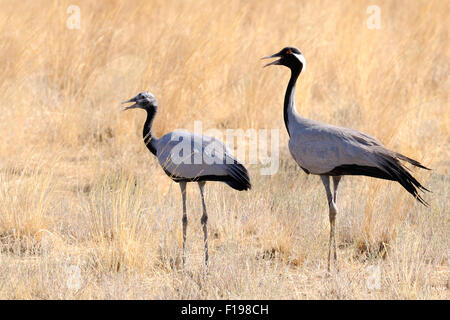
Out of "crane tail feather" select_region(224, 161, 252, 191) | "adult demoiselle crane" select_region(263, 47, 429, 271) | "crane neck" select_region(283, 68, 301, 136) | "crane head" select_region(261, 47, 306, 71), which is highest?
"crane head" select_region(261, 47, 306, 71)

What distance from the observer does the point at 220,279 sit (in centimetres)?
493

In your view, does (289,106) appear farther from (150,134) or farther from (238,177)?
(150,134)

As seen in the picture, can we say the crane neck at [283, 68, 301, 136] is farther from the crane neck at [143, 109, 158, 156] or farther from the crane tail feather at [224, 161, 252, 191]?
the crane neck at [143, 109, 158, 156]

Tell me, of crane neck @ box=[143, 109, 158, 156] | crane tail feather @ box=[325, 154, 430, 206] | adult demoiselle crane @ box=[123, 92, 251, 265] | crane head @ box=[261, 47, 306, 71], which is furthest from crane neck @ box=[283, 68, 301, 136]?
crane neck @ box=[143, 109, 158, 156]

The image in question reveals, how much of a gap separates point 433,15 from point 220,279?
661 centimetres

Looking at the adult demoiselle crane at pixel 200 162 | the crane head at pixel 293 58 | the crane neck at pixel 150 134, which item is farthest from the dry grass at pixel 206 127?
the crane head at pixel 293 58

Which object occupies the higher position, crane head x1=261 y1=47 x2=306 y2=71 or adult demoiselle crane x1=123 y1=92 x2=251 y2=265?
crane head x1=261 y1=47 x2=306 y2=71

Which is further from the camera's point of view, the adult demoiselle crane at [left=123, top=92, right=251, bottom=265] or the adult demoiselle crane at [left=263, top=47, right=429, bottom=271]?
the adult demoiselle crane at [left=123, top=92, right=251, bottom=265]

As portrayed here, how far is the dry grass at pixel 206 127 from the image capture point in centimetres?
514

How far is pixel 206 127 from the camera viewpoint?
849 centimetres

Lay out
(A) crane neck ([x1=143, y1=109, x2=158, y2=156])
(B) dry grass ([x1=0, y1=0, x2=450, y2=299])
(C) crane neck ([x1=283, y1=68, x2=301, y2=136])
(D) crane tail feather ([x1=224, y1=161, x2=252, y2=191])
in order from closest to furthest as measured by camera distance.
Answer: (B) dry grass ([x1=0, y1=0, x2=450, y2=299]) < (D) crane tail feather ([x1=224, y1=161, x2=252, y2=191]) < (C) crane neck ([x1=283, y1=68, x2=301, y2=136]) < (A) crane neck ([x1=143, y1=109, x2=158, y2=156])


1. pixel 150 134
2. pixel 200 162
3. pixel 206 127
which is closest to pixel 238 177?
pixel 200 162

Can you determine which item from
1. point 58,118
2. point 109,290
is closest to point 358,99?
point 58,118

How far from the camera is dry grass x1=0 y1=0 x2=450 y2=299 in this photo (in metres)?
5.14
